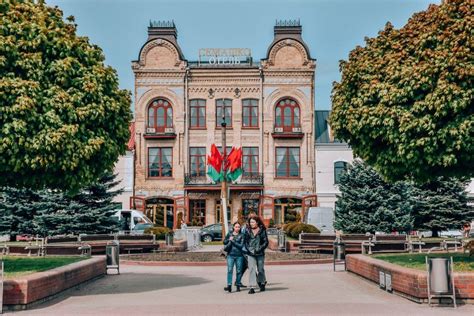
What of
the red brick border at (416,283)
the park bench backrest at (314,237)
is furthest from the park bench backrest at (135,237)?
the red brick border at (416,283)

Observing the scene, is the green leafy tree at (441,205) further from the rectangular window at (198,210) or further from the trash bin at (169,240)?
the rectangular window at (198,210)

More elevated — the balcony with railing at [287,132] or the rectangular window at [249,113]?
the rectangular window at [249,113]

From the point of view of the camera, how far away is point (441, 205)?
37781 millimetres

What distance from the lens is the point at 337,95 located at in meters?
17.0

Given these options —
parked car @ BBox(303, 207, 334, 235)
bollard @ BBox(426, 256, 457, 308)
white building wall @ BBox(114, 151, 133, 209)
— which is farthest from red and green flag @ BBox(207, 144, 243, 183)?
white building wall @ BBox(114, 151, 133, 209)

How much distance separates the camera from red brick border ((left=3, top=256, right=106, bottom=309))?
1188cm

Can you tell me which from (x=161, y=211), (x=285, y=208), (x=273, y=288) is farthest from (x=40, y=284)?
(x=285, y=208)

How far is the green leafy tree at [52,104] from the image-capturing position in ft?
44.0

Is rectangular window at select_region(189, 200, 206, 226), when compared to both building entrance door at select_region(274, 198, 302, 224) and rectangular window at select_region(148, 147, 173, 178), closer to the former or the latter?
rectangular window at select_region(148, 147, 173, 178)

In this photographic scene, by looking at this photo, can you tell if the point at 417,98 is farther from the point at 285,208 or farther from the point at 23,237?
the point at 285,208

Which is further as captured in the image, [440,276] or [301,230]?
[301,230]

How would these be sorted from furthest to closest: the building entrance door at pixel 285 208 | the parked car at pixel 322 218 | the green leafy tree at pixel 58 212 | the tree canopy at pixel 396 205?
the building entrance door at pixel 285 208, the parked car at pixel 322 218, the tree canopy at pixel 396 205, the green leafy tree at pixel 58 212

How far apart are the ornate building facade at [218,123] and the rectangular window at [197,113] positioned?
0.24 ft

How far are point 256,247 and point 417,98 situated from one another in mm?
4640
